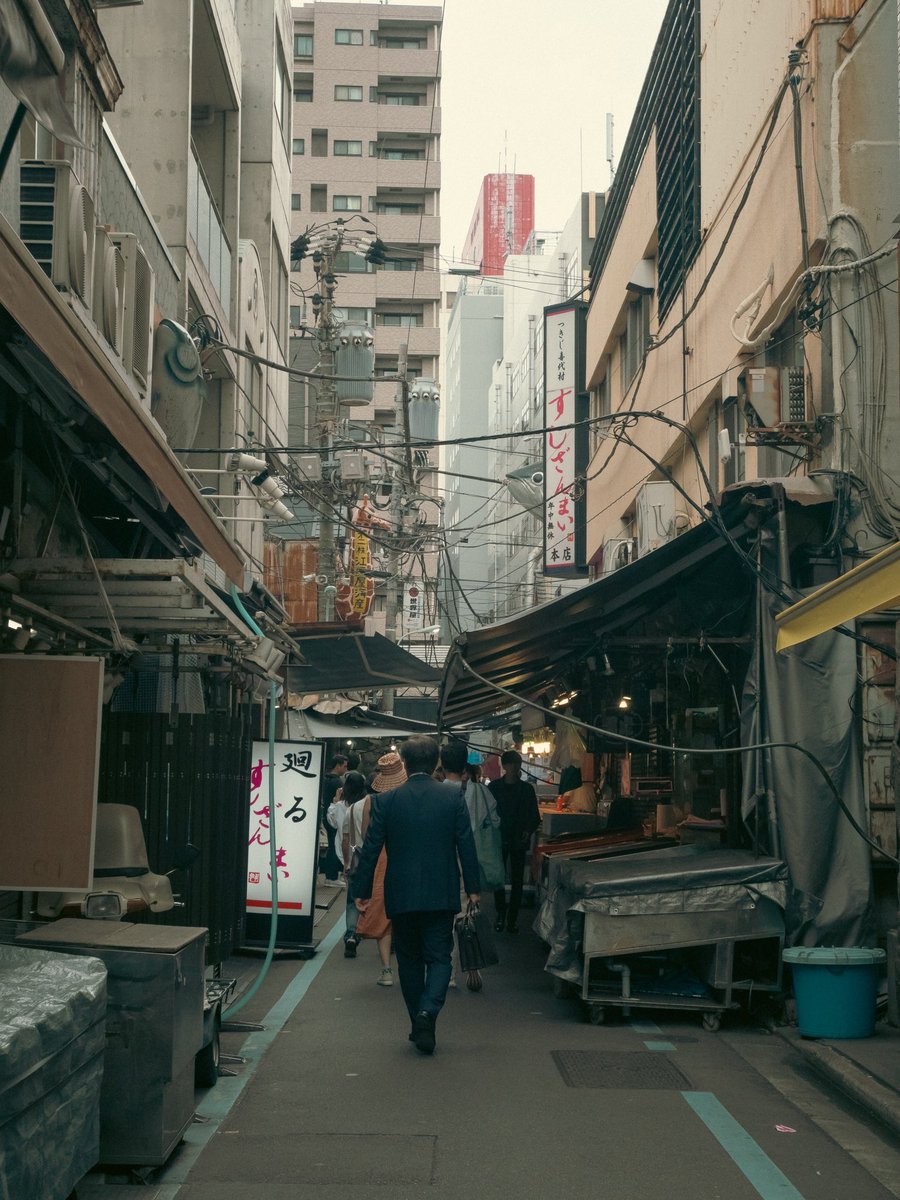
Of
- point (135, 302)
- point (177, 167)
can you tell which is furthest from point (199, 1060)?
point (177, 167)

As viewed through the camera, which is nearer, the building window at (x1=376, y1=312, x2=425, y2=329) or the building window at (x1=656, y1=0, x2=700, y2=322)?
the building window at (x1=656, y1=0, x2=700, y2=322)

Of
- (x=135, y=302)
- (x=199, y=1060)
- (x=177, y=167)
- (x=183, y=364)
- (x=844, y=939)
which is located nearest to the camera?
(x=199, y=1060)

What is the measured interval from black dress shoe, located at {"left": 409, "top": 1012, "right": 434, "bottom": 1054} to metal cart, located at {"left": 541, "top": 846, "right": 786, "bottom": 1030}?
5.34 ft

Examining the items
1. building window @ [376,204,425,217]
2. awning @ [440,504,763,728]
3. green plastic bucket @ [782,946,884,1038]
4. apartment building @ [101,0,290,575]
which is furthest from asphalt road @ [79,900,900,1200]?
building window @ [376,204,425,217]

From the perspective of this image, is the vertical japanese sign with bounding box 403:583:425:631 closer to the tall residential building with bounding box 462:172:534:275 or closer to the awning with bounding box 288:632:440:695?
the awning with bounding box 288:632:440:695

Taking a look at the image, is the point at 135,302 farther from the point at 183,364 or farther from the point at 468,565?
the point at 468,565

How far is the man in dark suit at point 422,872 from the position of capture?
894 centimetres

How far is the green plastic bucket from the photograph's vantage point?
9.02 m

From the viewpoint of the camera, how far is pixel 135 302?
11938 mm

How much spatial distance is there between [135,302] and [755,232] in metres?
6.25

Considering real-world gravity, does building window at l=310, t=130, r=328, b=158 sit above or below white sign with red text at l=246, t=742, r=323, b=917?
above

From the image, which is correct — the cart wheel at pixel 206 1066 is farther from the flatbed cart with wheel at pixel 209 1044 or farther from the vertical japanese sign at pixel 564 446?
the vertical japanese sign at pixel 564 446

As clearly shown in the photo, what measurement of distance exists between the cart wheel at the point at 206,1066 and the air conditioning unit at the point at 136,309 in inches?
239

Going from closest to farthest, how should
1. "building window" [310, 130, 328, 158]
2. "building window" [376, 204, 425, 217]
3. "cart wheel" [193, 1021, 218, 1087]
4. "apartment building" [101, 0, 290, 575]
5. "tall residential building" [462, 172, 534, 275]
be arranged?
"cart wheel" [193, 1021, 218, 1087] < "apartment building" [101, 0, 290, 575] < "building window" [310, 130, 328, 158] < "building window" [376, 204, 425, 217] < "tall residential building" [462, 172, 534, 275]
